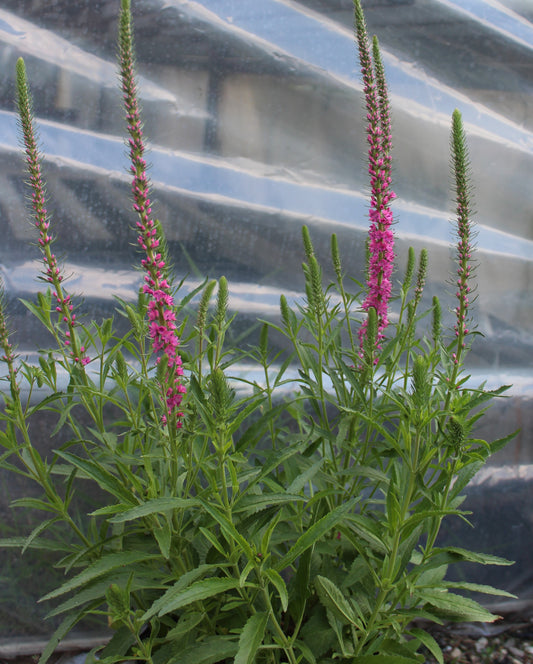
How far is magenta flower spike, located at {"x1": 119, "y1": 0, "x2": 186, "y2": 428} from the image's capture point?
1279 millimetres

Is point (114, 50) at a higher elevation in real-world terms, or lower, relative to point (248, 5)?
lower

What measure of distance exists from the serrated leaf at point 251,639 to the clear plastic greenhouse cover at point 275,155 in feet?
4.65

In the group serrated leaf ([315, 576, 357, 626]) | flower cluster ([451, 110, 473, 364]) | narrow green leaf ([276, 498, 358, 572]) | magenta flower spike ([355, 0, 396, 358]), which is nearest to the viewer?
narrow green leaf ([276, 498, 358, 572])

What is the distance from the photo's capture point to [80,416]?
245 centimetres

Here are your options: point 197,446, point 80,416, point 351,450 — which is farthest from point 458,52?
point 80,416

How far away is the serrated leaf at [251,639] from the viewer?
1217 millimetres

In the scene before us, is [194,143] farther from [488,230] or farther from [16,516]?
[16,516]

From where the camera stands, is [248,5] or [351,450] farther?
[248,5]

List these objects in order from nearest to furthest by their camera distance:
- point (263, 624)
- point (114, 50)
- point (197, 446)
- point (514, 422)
A: point (263, 624), point (197, 446), point (114, 50), point (514, 422)

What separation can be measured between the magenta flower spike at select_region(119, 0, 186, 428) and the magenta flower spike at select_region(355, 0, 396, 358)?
652 millimetres

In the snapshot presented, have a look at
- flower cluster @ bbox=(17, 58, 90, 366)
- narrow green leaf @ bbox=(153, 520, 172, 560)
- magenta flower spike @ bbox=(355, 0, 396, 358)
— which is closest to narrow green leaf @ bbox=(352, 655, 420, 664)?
narrow green leaf @ bbox=(153, 520, 172, 560)

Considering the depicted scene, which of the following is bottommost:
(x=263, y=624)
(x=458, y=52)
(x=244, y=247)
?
(x=263, y=624)

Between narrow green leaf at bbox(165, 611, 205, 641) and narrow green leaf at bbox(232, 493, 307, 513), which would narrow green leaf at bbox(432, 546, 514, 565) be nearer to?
narrow green leaf at bbox(232, 493, 307, 513)

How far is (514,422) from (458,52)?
176 centimetres
